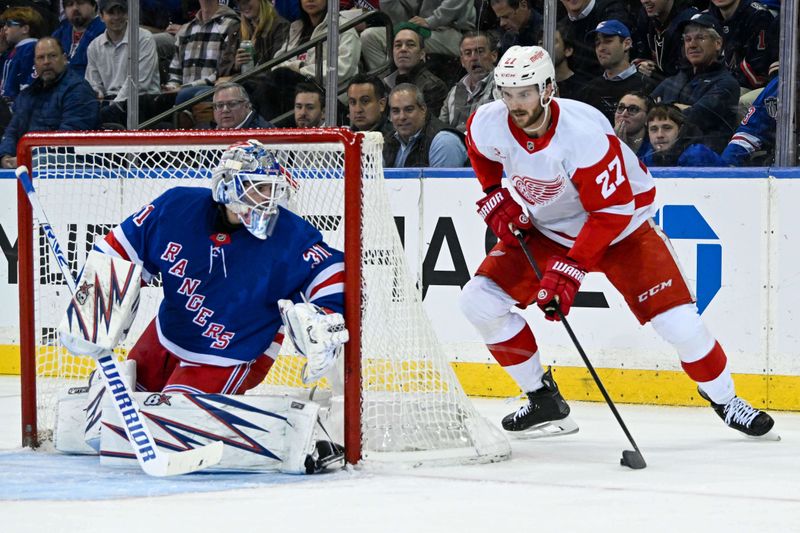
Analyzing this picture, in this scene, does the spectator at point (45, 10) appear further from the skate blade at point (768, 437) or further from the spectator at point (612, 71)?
the skate blade at point (768, 437)

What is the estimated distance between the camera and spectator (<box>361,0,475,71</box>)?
5.41m

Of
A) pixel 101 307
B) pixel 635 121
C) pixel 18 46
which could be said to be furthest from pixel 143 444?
pixel 18 46

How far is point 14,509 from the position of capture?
9.62 ft

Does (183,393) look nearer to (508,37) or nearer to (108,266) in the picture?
(108,266)

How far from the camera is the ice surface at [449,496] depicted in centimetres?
281

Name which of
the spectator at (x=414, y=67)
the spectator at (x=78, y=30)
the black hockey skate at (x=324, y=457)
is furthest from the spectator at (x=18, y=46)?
the black hockey skate at (x=324, y=457)

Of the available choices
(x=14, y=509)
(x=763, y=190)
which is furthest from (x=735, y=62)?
(x=14, y=509)

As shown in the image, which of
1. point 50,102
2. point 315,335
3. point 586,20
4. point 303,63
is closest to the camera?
point 315,335

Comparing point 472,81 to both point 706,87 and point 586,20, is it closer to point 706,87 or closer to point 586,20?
point 586,20

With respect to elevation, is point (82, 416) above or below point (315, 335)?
below

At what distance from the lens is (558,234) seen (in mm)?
4113

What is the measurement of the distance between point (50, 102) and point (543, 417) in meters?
3.19

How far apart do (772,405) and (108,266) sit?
267cm

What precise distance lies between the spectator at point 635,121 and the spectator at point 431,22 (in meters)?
0.77
